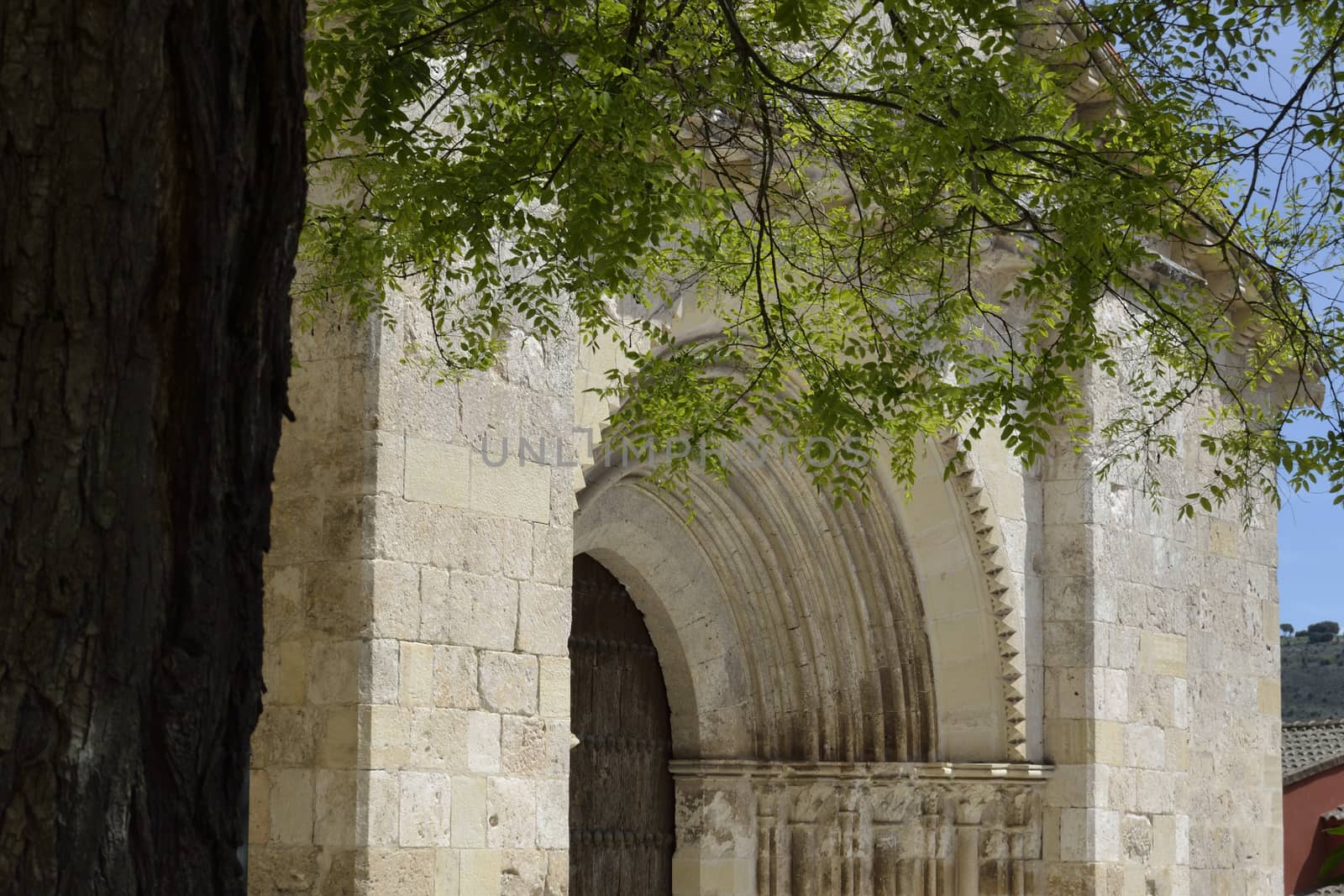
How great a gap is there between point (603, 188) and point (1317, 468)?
2.29 metres

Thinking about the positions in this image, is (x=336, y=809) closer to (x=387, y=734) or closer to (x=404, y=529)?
(x=387, y=734)

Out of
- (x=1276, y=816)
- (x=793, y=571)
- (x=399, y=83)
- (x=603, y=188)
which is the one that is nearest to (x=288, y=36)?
(x=399, y=83)

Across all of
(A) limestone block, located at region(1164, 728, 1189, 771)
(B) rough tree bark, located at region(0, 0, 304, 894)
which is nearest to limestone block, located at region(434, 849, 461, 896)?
(B) rough tree bark, located at region(0, 0, 304, 894)

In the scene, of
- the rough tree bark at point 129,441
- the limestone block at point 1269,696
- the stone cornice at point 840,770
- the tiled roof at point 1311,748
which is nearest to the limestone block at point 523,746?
the stone cornice at point 840,770

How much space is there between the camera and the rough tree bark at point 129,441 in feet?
7.80

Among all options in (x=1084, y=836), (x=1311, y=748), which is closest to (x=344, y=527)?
(x=1084, y=836)

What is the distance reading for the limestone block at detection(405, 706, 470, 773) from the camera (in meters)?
6.16

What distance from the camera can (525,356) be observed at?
22.5ft

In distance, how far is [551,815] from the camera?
6668 mm

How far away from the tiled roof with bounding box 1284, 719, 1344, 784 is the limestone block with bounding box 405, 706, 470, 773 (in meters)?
11.5

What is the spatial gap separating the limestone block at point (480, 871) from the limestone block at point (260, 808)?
0.65 m

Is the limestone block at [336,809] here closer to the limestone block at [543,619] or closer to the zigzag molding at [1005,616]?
the limestone block at [543,619]

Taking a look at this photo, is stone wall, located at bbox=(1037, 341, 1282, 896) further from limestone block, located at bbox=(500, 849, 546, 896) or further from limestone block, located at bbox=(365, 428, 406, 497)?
limestone block, located at bbox=(365, 428, 406, 497)

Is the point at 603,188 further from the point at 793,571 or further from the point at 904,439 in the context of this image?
the point at 793,571
